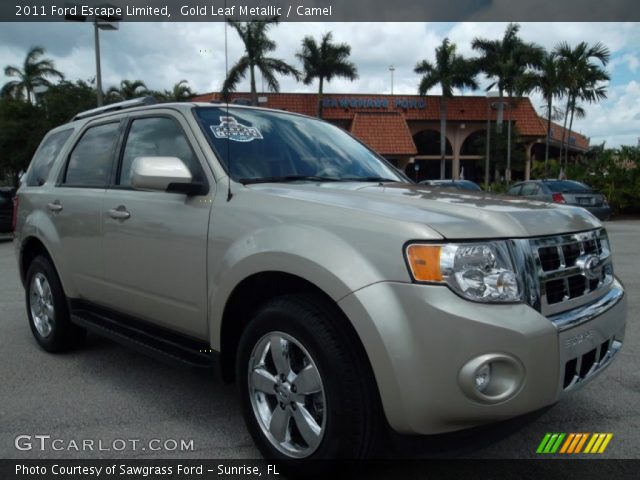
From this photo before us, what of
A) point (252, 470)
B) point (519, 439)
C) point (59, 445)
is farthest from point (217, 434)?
point (519, 439)

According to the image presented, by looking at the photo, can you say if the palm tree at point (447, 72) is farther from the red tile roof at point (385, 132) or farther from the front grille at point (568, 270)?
the front grille at point (568, 270)

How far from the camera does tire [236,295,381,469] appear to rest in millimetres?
2311

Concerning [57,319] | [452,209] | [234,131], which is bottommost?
[57,319]

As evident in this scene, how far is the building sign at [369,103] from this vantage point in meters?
37.2

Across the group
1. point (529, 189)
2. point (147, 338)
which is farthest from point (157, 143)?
point (529, 189)

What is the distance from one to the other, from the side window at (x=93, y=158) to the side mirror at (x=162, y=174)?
1.08m

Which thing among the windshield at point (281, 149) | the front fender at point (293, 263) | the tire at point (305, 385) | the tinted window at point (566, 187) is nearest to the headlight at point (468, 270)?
the front fender at point (293, 263)

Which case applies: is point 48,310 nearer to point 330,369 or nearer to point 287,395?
point 287,395

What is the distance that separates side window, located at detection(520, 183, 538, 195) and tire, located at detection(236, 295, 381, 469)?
48.4 feet

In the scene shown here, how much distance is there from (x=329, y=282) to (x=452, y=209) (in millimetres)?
651

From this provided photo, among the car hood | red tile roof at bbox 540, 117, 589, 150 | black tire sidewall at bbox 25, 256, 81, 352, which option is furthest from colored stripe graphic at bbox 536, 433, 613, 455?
red tile roof at bbox 540, 117, 589, 150

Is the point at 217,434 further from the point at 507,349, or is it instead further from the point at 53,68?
the point at 53,68

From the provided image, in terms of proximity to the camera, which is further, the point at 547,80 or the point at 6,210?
the point at 547,80

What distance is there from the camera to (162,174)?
298 cm
